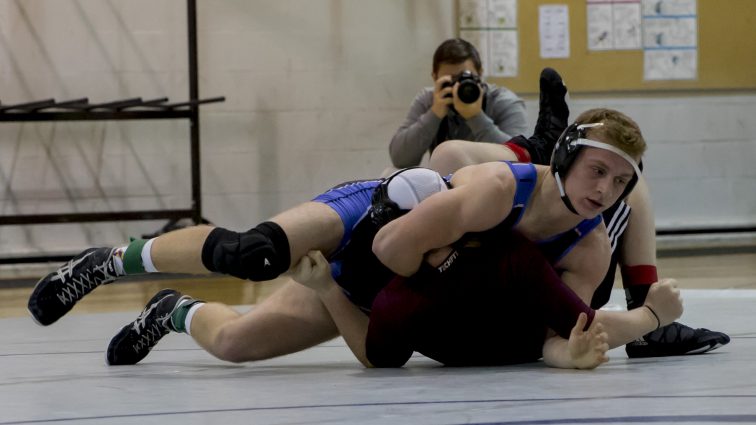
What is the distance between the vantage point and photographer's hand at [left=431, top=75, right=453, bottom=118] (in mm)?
4938

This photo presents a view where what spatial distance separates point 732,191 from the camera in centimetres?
737

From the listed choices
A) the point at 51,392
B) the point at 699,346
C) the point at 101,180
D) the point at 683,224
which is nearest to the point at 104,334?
the point at 51,392

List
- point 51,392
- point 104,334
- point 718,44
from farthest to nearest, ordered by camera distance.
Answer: point 718,44 → point 104,334 → point 51,392

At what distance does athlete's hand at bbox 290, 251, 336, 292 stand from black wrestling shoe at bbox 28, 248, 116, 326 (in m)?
0.55

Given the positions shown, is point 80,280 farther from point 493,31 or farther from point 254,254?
point 493,31

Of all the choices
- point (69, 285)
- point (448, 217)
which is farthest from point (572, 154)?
point (69, 285)

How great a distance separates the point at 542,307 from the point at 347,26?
4.62 meters

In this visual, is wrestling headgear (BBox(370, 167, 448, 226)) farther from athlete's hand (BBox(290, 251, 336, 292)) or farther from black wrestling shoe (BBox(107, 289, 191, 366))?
black wrestling shoe (BBox(107, 289, 191, 366))

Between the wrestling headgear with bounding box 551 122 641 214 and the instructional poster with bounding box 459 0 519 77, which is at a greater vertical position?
the instructional poster with bounding box 459 0 519 77

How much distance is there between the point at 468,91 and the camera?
15.9ft

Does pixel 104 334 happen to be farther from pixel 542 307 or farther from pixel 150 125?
pixel 150 125

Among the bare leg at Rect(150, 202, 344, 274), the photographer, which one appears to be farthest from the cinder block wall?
the bare leg at Rect(150, 202, 344, 274)

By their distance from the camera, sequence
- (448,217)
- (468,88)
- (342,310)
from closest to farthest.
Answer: (448,217) < (342,310) < (468,88)

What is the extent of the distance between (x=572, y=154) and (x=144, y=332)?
3.91ft
